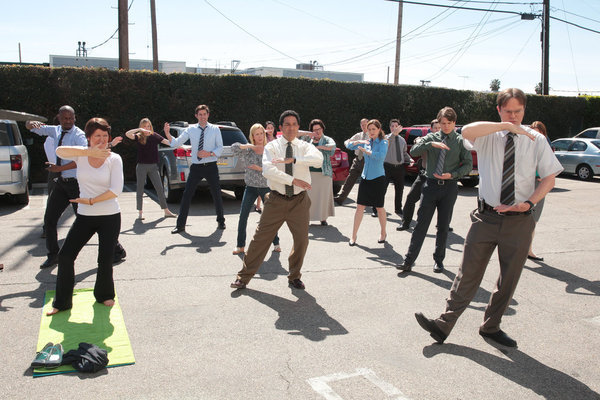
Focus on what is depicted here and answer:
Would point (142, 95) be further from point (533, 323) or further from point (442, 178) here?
point (533, 323)

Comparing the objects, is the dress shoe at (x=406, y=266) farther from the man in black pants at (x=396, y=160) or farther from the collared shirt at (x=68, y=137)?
the collared shirt at (x=68, y=137)

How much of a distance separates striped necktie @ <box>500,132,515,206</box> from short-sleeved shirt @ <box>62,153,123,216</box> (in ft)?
11.0

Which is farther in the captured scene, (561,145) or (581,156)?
(561,145)

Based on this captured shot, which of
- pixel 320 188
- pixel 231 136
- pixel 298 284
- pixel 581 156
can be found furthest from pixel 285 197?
pixel 581 156

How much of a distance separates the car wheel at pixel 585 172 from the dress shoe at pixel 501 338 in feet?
50.0

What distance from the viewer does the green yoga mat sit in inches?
156

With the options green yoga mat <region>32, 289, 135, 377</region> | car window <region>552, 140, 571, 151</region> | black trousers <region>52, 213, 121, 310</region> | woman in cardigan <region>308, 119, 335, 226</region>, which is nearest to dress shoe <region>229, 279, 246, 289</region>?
green yoga mat <region>32, 289, 135, 377</region>

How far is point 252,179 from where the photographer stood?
24.0 feet

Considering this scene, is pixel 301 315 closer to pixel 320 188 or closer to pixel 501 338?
pixel 501 338

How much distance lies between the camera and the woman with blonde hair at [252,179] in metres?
7.17

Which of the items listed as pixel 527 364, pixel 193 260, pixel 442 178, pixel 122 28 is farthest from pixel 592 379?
pixel 122 28

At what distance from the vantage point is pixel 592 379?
3.77 m

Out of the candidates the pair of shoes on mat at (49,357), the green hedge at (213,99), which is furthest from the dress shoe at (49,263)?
the green hedge at (213,99)

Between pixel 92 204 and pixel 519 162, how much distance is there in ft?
12.1
